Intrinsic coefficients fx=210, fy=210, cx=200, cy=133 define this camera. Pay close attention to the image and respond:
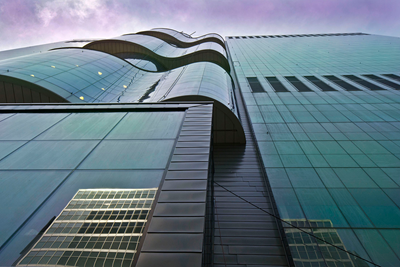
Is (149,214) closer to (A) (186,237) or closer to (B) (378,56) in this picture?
(A) (186,237)

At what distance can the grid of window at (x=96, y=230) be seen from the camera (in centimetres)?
346

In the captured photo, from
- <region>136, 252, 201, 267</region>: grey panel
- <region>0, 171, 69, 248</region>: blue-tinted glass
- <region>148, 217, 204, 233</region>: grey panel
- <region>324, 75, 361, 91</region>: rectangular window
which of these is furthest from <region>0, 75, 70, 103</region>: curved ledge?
<region>324, 75, 361, 91</region>: rectangular window

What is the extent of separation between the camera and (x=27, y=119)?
29.6 feet

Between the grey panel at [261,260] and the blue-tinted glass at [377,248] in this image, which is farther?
the grey panel at [261,260]

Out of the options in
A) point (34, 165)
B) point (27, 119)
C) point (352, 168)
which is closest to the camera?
point (34, 165)

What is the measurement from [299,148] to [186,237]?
9613mm

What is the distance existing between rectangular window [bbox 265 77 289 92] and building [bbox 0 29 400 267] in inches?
44.6

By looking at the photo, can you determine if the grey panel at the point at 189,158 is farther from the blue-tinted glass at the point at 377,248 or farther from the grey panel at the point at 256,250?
the blue-tinted glass at the point at 377,248

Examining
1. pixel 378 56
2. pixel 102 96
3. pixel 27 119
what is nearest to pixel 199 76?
pixel 102 96

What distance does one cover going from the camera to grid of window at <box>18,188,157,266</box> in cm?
346

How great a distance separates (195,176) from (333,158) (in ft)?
27.6

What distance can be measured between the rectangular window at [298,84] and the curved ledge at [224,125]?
9.18m

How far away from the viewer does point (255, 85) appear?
21078 millimetres

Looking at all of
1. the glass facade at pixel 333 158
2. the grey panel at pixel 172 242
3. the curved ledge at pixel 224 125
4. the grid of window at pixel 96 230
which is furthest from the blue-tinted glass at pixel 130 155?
the curved ledge at pixel 224 125
